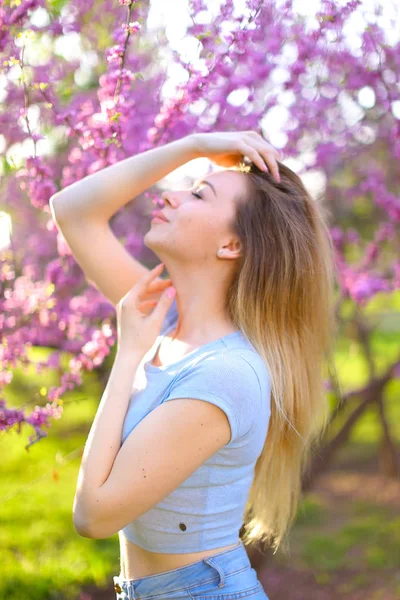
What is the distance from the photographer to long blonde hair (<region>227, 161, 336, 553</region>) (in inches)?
85.1

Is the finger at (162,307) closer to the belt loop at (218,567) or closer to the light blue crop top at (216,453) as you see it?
the light blue crop top at (216,453)

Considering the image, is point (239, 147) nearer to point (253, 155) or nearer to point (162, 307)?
point (253, 155)

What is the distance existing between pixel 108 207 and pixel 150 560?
121cm

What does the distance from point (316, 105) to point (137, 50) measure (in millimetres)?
1044

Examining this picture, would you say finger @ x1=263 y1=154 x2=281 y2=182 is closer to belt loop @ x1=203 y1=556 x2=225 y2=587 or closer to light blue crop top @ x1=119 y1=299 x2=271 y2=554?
light blue crop top @ x1=119 y1=299 x2=271 y2=554

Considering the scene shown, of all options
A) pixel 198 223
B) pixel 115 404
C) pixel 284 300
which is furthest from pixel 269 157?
pixel 115 404

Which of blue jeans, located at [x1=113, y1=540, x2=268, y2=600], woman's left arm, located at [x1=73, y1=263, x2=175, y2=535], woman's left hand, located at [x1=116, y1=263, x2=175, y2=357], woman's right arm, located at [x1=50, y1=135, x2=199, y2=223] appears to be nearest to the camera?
woman's left arm, located at [x1=73, y1=263, x2=175, y2=535]

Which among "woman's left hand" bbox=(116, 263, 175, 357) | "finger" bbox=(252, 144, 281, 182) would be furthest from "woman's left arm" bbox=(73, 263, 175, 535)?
"finger" bbox=(252, 144, 281, 182)

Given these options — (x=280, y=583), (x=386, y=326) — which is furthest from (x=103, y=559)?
(x=386, y=326)

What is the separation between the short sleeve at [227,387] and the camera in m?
1.81

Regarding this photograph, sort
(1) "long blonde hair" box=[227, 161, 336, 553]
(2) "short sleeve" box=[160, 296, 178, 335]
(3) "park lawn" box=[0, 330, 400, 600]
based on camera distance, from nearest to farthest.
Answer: (1) "long blonde hair" box=[227, 161, 336, 553]
(2) "short sleeve" box=[160, 296, 178, 335]
(3) "park lawn" box=[0, 330, 400, 600]

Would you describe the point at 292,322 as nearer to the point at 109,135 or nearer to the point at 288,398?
the point at 288,398

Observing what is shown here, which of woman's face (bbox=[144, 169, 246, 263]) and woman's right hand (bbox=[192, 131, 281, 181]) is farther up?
woman's right hand (bbox=[192, 131, 281, 181])

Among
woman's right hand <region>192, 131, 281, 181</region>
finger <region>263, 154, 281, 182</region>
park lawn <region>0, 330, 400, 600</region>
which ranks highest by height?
woman's right hand <region>192, 131, 281, 181</region>
